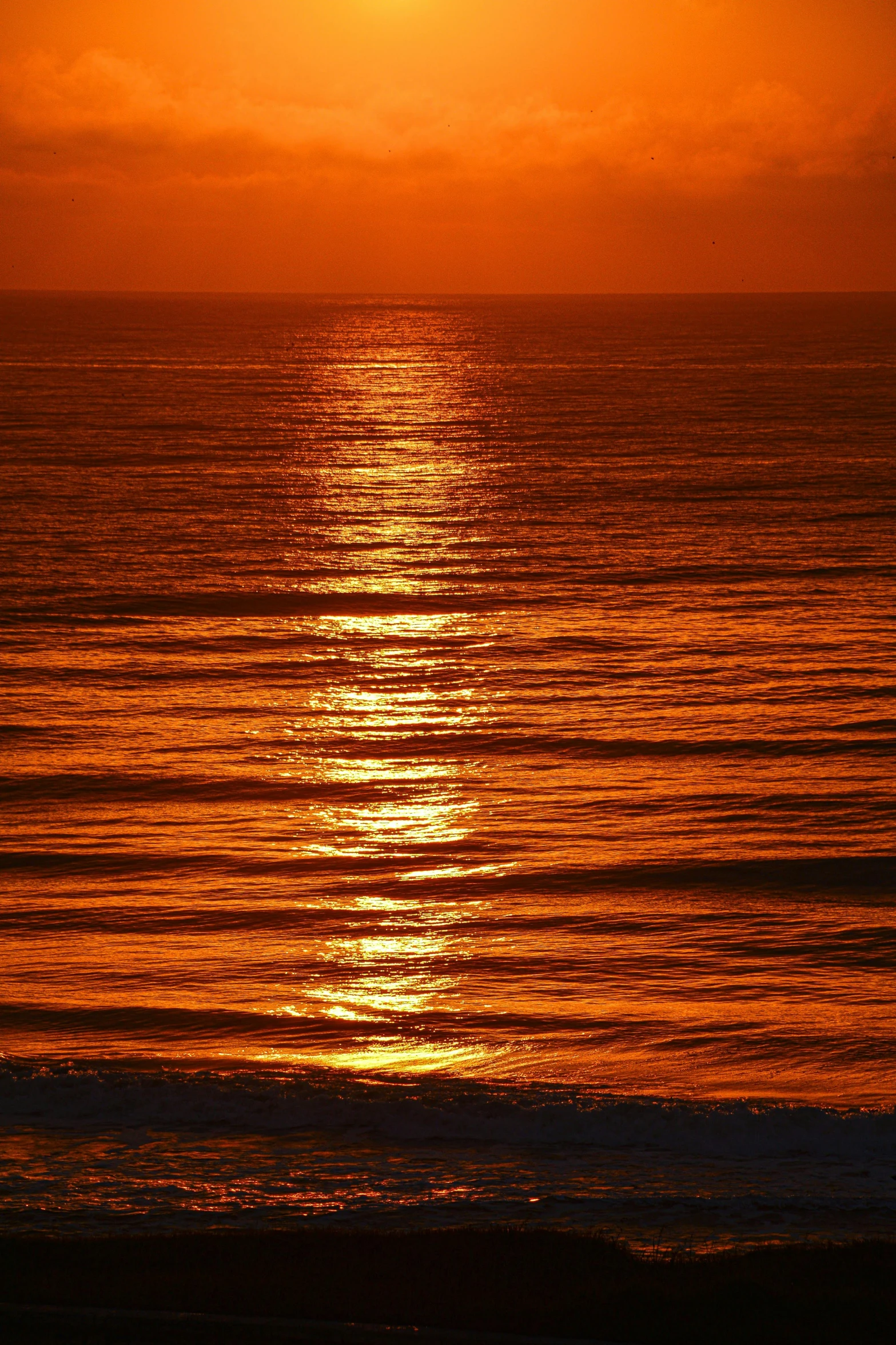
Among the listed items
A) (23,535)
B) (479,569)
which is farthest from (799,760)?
(23,535)

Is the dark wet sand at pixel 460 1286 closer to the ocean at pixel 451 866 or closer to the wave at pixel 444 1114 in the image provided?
the ocean at pixel 451 866

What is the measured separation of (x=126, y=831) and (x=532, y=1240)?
40.1 ft

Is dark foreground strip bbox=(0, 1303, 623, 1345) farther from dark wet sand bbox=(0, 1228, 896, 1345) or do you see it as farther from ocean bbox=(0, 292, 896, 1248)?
ocean bbox=(0, 292, 896, 1248)

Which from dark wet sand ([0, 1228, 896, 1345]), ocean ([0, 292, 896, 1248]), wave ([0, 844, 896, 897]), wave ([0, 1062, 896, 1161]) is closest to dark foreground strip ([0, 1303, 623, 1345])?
dark wet sand ([0, 1228, 896, 1345])

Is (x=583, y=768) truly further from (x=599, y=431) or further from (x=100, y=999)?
(x=599, y=431)

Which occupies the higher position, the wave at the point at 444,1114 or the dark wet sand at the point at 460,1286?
the dark wet sand at the point at 460,1286

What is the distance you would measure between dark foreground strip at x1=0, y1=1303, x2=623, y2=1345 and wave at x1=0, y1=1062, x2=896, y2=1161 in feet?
9.56

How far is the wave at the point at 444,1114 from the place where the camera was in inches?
412

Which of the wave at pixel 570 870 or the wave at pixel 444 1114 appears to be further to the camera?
the wave at pixel 570 870

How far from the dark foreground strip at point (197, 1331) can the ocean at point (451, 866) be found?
130 centimetres

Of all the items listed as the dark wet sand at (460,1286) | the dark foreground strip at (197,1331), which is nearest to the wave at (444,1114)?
the dark wet sand at (460,1286)

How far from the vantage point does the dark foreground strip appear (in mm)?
7375

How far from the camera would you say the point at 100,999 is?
548 inches

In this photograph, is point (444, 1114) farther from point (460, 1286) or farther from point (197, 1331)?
point (197, 1331)
